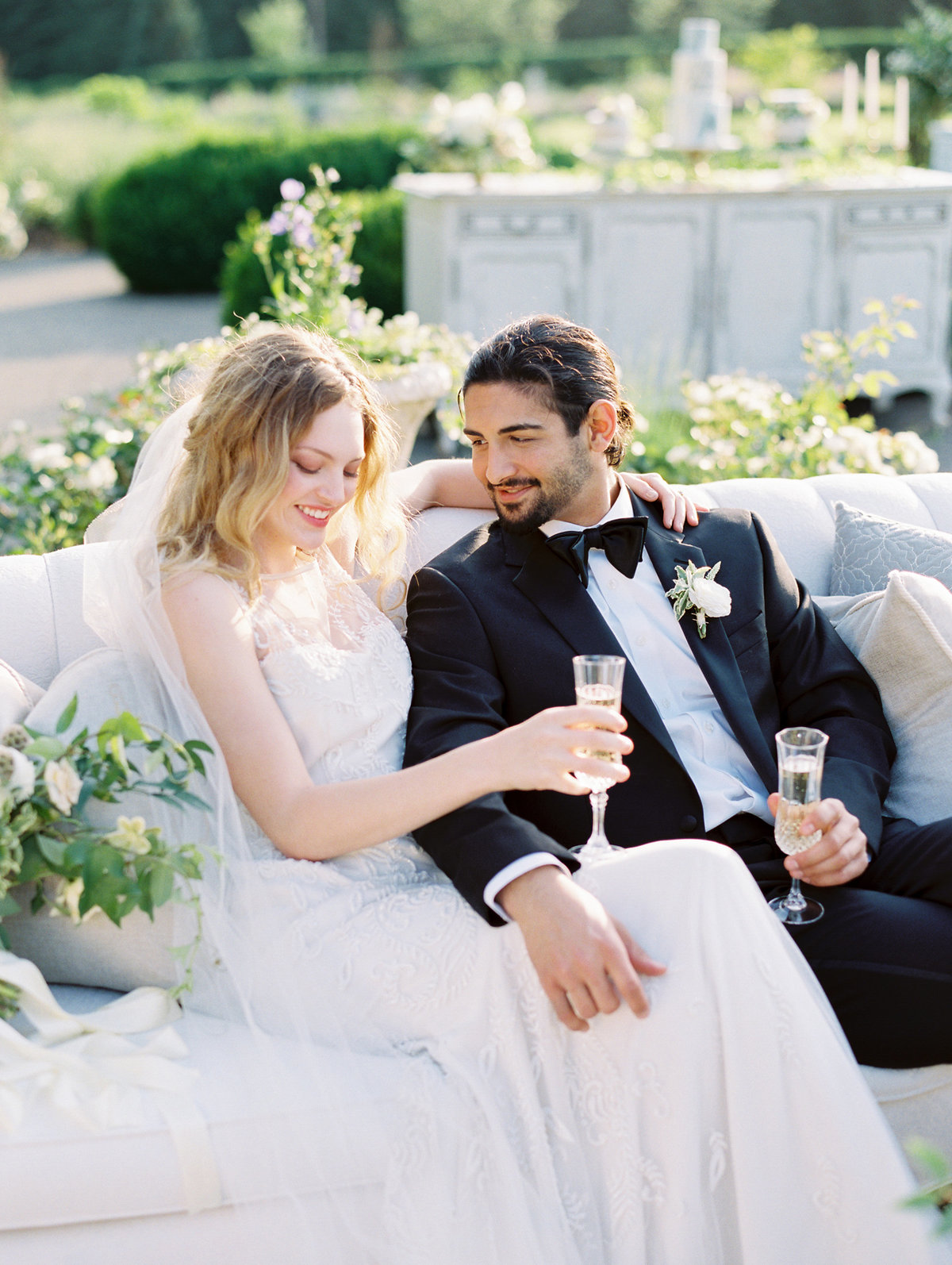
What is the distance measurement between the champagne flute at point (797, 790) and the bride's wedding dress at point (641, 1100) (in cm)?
20

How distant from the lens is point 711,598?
2471 millimetres

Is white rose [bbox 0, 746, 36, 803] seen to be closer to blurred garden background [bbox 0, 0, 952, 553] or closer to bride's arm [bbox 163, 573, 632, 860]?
bride's arm [bbox 163, 573, 632, 860]

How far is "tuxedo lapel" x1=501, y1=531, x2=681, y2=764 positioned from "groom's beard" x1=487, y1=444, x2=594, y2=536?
0.03 metres

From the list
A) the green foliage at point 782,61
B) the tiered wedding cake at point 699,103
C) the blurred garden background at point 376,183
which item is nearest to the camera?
the blurred garden background at point 376,183

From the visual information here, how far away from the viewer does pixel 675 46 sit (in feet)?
88.5

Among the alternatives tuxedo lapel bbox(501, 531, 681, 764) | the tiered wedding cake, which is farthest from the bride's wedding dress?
the tiered wedding cake

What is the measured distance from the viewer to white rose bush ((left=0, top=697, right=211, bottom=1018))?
1.90m

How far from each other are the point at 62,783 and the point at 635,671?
107cm

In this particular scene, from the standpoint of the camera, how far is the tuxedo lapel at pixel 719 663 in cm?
241

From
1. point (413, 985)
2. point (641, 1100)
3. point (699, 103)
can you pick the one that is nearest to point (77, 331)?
point (699, 103)

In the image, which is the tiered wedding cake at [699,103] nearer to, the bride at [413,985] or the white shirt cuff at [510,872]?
the bride at [413,985]

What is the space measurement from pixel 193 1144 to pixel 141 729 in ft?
2.01

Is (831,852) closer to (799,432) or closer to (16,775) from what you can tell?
(16,775)

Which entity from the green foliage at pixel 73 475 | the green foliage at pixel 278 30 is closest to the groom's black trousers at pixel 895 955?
the green foliage at pixel 73 475
